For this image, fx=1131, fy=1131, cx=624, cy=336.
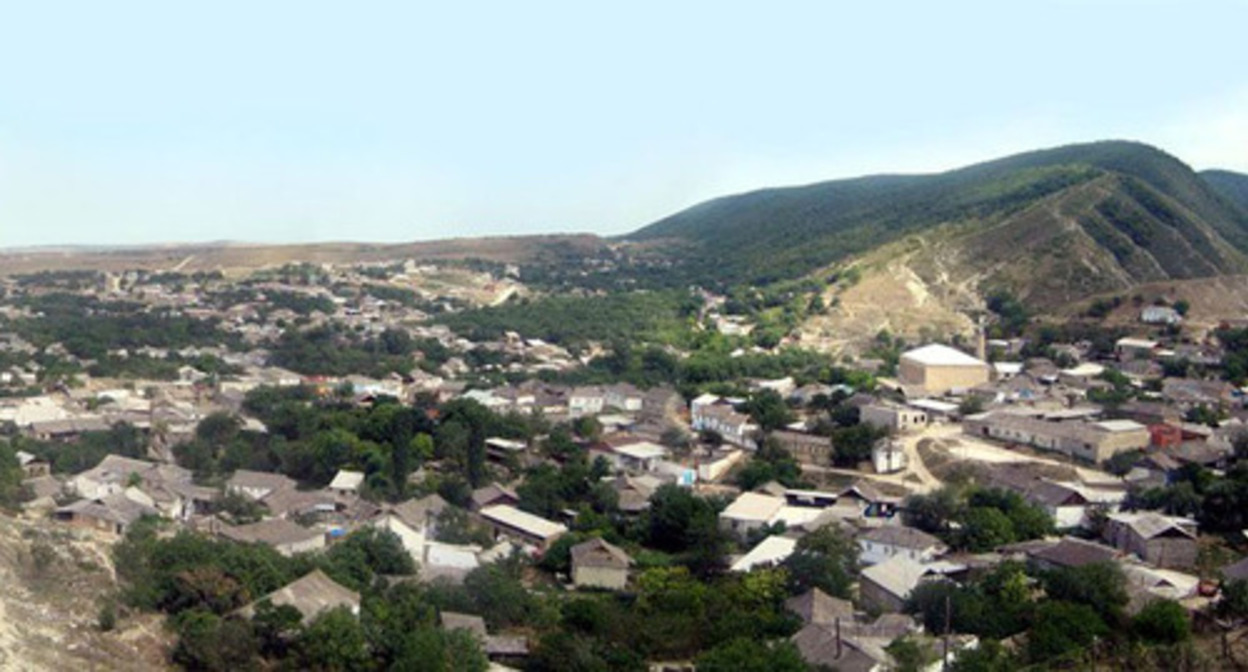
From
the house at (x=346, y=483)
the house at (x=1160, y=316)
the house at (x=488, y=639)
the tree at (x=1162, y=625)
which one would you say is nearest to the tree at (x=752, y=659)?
the house at (x=488, y=639)

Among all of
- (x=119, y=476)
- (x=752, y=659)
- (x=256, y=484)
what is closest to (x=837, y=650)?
(x=752, y=659)

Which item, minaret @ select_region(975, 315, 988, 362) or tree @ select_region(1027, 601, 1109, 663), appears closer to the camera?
tree @ select_region(1027, 601, 1109, 663)

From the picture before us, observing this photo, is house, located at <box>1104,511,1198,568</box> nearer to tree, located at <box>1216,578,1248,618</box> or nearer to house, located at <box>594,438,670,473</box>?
tree, located at <box>1216,578,1248,618</box>

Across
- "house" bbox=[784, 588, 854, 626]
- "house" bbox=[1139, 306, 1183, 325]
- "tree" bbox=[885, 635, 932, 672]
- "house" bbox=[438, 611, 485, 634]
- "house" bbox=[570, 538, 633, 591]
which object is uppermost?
"house" bbox=[1139, 306, 1183, 325]

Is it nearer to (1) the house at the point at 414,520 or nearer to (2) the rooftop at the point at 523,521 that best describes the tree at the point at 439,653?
(1) the house at the point at 414,520

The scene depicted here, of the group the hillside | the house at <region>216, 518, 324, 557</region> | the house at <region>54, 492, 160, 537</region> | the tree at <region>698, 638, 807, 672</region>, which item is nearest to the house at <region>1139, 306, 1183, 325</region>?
the tree at <region>698, 638, 807, 672</region>

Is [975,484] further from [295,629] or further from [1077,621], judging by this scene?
[295,629]
